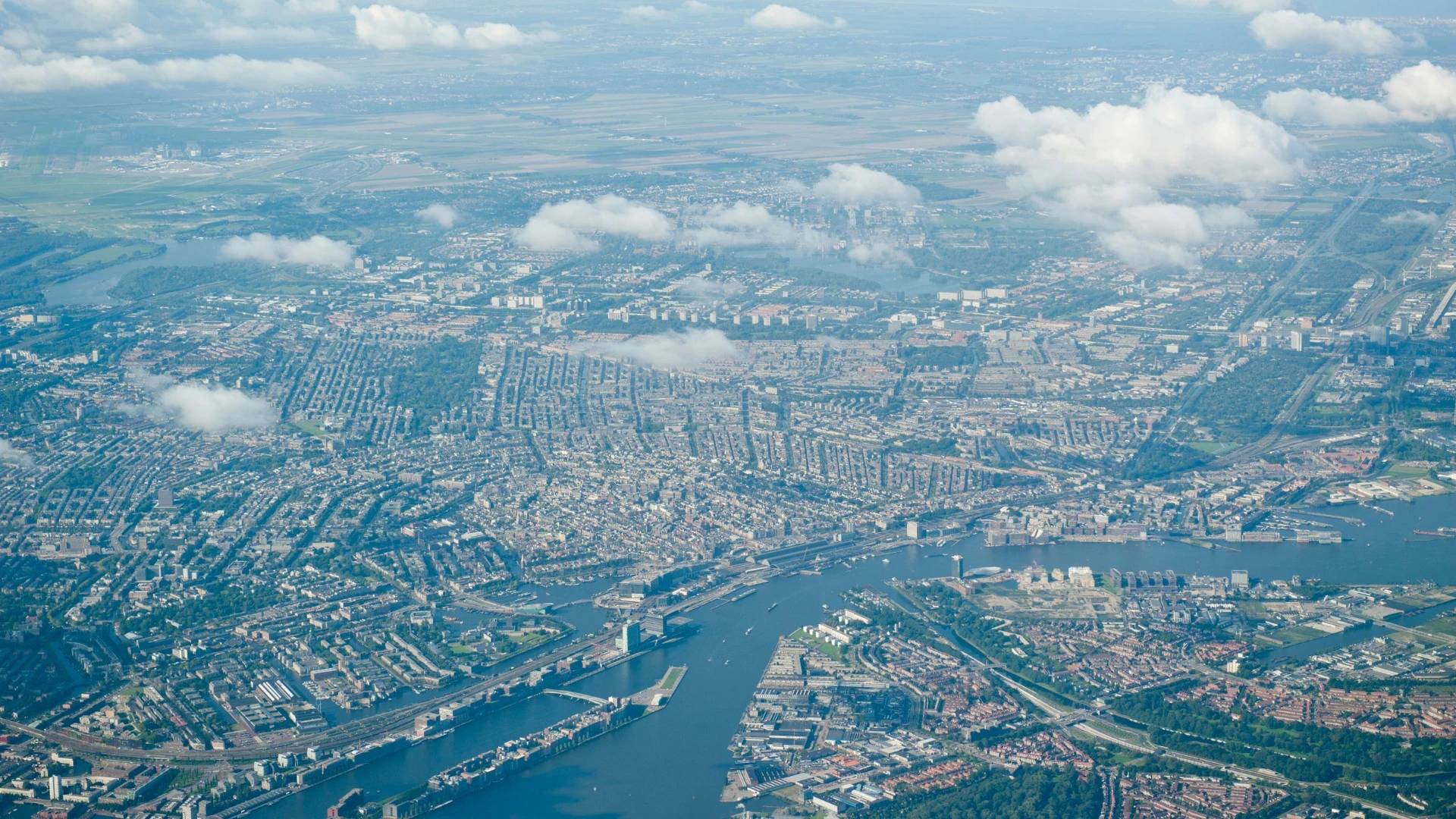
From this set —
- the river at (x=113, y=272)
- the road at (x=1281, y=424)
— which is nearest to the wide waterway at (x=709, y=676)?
the road at (x=1281, y=424)

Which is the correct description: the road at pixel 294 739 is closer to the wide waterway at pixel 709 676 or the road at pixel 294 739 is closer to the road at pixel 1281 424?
the wide waterway at pixel 709 676

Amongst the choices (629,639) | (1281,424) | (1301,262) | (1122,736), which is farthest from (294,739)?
(1301,262)

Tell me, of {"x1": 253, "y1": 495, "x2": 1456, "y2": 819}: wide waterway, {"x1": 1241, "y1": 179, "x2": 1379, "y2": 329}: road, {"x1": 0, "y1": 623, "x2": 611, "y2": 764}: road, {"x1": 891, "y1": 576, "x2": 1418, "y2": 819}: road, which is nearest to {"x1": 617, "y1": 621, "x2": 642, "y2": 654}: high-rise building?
{"x1": 253, "y1": 495, "x2": 1456, "y2": 819}: wide waterway

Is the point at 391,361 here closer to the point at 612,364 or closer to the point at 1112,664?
the point at 612,364

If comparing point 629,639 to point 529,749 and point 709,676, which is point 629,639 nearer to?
point 709,676

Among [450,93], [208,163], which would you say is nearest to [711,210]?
[208,163]
